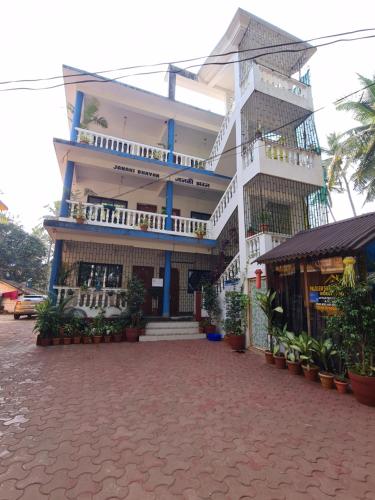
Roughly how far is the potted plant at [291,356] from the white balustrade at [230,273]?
10.4 feet

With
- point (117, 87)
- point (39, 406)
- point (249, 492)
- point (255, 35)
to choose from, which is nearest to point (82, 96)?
point (117, 87)

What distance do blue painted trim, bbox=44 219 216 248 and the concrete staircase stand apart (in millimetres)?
3314

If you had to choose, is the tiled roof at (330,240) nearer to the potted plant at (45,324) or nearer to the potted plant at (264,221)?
the potted plant at (264,221)

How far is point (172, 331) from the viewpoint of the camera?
912cm

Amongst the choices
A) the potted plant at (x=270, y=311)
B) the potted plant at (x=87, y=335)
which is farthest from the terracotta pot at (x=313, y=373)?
the potted plant at (x=87, y=335)

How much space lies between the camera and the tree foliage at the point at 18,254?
26484mm

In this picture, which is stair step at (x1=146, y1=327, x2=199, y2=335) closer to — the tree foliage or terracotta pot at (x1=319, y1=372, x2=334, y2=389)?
terracotta pot at (x1=319, y1=372, x2=334, y2=389)

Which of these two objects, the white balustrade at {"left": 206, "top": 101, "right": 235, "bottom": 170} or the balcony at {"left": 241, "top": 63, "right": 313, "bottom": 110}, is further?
the white balustrade at {"left": 206, "top": 101, "right": 235, "bottom": 170}

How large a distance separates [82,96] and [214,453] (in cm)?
1286

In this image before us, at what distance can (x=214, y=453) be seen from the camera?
2.65 meters

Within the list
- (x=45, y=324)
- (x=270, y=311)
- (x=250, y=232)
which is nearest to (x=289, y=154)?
(x=250, y=232)

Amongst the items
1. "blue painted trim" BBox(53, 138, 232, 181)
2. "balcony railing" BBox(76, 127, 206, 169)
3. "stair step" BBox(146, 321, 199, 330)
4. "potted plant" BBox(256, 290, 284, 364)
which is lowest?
"stair step" BBox(146, 321, 199, 330)

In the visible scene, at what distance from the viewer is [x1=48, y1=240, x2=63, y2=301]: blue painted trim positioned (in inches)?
A: 351

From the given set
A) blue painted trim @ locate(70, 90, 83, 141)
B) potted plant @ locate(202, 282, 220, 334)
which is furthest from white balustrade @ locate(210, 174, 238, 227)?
blue painted trim @ locate(70, 90, 83, 141)
